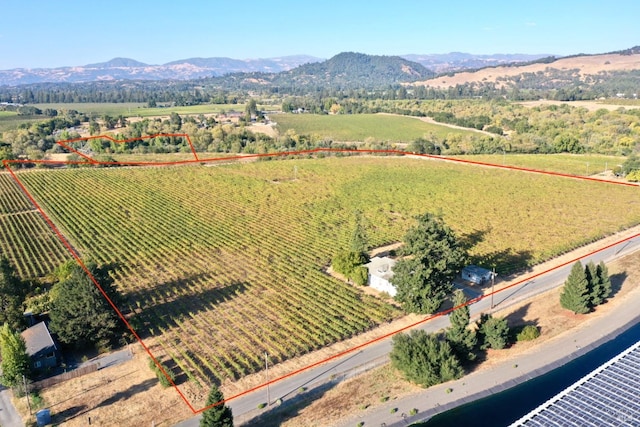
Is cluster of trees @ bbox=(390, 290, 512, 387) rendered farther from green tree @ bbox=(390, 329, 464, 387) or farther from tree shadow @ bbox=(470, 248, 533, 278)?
tree shadow @ bbox=(470, 248, 533, 278)

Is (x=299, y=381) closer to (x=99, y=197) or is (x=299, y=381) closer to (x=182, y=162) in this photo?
(x=99, y=197)

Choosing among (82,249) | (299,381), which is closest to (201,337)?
(299,381)

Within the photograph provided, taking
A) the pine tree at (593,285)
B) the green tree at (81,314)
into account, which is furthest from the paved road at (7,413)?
the pine tree at (593,285)

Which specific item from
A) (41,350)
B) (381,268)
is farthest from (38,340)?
(381,268)

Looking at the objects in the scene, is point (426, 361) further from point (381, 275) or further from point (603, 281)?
point (603, 281)

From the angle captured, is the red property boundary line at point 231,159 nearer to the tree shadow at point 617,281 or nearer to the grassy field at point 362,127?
the tree shadow at point 617,281

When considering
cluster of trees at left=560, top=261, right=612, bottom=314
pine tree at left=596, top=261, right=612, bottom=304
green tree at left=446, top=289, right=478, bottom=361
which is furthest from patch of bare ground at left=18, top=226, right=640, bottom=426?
pine tree at left=596, top=261, right=612, bottom=304
